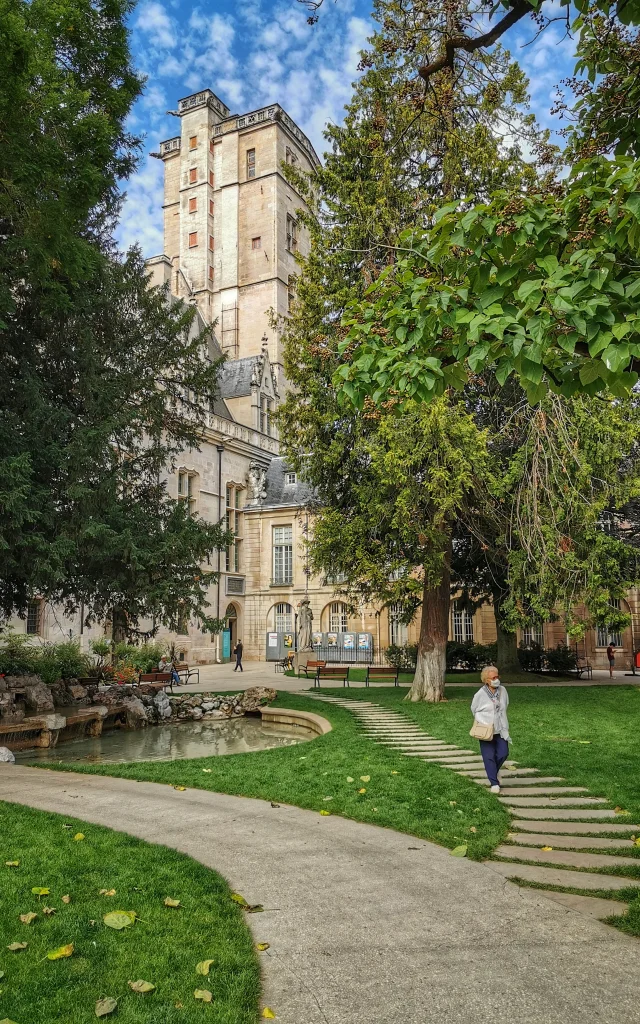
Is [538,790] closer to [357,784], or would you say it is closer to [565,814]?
[565,814]

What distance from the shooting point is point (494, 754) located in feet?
26.3

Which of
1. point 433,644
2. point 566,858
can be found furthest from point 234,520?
point 566,858

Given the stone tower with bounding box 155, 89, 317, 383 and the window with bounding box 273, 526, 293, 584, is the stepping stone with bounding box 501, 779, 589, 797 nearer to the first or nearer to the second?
the window with bounding box 273, 526, 293, 584

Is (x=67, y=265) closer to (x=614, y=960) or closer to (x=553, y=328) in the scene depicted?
(x=553, y=328)

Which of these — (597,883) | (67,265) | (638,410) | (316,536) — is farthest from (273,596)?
(597,883)

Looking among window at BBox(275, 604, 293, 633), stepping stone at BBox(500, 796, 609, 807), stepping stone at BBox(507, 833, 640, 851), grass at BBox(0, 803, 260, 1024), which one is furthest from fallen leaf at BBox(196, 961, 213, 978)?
window at BBox(275, 604, 293, 633)

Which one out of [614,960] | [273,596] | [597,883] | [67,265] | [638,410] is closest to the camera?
[614,960]

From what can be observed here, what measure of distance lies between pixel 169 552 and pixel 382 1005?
12.3 metres

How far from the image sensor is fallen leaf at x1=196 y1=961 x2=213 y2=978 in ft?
11.8

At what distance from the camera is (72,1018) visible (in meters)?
3.15

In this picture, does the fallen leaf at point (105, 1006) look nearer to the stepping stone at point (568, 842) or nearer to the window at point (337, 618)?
the stepping stone at point (568, 842)

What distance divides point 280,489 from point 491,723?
36.7 m

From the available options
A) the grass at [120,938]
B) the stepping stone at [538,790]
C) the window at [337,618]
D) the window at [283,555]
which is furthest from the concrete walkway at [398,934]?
the window at [283,555]

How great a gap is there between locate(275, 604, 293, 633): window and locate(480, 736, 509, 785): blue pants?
109ft
